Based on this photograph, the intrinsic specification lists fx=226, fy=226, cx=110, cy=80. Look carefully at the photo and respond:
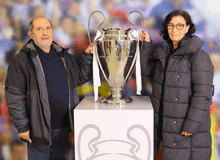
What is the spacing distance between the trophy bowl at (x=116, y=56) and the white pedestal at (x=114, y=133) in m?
0.17

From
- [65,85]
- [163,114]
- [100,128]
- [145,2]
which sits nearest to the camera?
[100,128]

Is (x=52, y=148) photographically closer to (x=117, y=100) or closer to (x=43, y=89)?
(x=43, y=89)

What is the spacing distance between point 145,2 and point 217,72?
2.61 ft

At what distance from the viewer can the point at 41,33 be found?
156 cm

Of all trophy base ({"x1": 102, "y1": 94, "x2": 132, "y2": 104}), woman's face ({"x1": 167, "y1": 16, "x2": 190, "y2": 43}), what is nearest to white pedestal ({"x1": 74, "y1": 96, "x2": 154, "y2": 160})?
trophy base ({"x1": 102, "y1": 94, "x2": 132, "y2": 104})

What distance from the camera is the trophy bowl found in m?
1.41

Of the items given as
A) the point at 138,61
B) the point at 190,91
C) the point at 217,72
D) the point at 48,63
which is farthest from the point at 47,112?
the point at 217,72

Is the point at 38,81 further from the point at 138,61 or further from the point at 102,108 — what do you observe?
the point at 138,61

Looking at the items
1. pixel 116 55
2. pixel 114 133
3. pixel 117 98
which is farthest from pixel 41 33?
pixel 114 133

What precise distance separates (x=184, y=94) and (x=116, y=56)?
49 centimetres

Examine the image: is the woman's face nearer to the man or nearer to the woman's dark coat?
the woman's dark coat

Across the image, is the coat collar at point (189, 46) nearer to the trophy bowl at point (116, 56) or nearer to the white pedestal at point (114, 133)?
the trophy bowl at point (116, 56)

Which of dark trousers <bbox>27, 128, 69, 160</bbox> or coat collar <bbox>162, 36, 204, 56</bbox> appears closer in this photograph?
coat collar <bbox>162, 36, 204, 56</bbox>

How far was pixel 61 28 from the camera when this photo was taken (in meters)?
1.88
